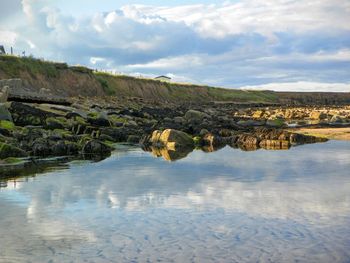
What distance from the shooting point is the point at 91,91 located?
71312 millimetres

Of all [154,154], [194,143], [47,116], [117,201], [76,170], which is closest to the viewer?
[117,201]

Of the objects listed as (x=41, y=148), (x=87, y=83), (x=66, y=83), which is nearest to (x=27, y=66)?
(x=66, y=83)

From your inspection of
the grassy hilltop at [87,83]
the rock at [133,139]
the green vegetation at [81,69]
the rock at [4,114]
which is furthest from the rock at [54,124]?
the green vegetation at [81,69]

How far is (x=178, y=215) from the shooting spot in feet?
29.2

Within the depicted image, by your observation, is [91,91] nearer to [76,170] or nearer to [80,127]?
[80,127]

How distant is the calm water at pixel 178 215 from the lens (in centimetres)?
683

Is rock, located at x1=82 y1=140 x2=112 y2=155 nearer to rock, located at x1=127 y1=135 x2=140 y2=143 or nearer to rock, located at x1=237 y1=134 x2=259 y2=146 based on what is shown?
rock, located at x1=127 y1=135 x2=140 y2=143

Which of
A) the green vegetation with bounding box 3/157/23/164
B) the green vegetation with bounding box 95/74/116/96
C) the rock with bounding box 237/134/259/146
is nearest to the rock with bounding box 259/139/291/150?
the rock with bounding box 237/134/259/146

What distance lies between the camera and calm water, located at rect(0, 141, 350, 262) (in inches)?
269

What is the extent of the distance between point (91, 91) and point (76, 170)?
57.6 meters

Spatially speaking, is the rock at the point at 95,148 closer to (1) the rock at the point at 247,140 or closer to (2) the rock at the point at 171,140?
(2) the rock at the point at 171,140

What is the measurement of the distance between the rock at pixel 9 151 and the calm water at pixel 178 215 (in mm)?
3068

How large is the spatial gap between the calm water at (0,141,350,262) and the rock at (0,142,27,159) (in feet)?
10.1

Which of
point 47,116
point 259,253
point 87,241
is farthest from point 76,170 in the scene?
point 47,116
